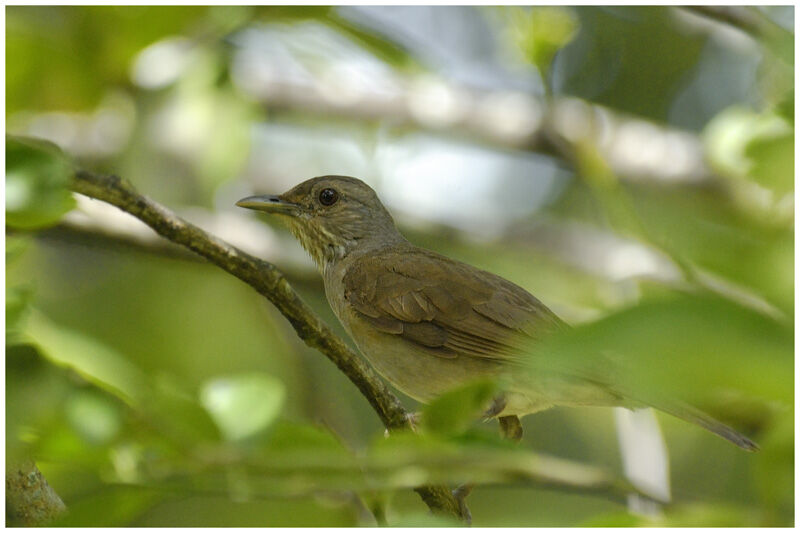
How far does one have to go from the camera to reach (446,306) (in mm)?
3977

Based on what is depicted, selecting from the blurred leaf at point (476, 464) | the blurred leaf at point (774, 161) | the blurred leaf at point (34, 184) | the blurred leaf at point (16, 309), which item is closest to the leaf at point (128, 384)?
the blurred leaf at point (16, 309)

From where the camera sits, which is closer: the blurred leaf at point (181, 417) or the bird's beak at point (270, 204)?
the blurred leaf at point (181, 417)

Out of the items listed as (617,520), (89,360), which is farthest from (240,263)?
(617,520)

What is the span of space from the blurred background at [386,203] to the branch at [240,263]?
239 millimetres

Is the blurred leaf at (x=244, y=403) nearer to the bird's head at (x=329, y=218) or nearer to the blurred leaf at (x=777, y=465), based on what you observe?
the blurred leaf at (x=777, y=465)

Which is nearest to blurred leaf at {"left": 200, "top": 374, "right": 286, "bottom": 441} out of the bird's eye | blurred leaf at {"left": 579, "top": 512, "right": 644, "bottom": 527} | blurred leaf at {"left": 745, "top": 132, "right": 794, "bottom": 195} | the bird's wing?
blurred leaf at {"left": 579, "top": 512, "right": 644, "bottom": 527}

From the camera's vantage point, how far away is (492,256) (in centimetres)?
662

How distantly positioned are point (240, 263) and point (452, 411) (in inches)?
40.4

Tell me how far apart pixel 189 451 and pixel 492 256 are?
5209 millimetres

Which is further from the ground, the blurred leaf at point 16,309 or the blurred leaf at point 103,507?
the blurred leaf at point 16,309

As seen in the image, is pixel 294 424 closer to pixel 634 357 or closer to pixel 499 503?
pixel 634 357

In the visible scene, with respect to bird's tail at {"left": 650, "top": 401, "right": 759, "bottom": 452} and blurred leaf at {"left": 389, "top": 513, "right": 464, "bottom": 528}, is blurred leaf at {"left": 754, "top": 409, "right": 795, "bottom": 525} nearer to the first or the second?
blurred leaf at {"left": 389, "top": 513, "right": 464, "bottom": 528}

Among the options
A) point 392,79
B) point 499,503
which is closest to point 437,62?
point 392,79

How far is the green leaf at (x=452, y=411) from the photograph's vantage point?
142 centimetres
